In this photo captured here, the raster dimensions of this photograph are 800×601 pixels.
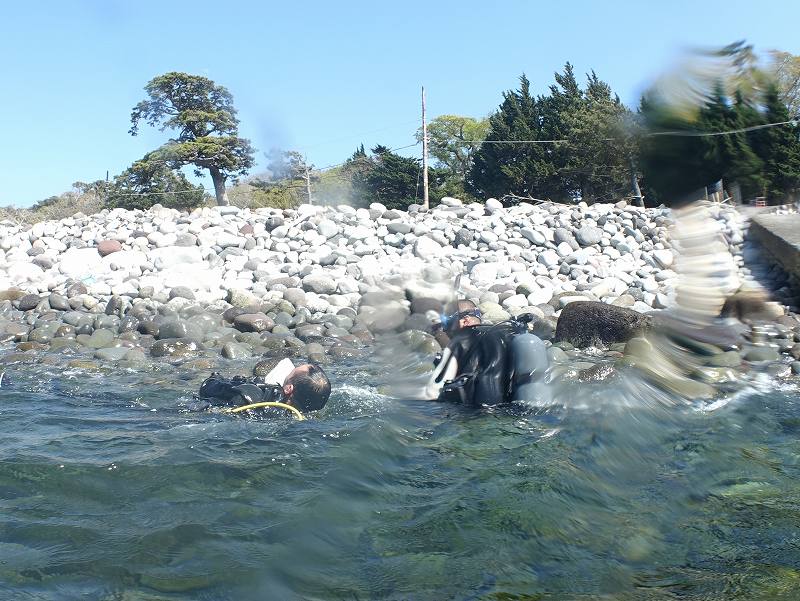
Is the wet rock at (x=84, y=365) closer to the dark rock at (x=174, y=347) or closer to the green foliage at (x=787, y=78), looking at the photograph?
the dark rock at (x=174, y=347)

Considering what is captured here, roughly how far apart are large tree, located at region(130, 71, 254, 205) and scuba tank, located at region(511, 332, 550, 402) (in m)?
11.1

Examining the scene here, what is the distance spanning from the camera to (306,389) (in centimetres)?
633

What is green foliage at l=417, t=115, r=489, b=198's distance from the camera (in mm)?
32906

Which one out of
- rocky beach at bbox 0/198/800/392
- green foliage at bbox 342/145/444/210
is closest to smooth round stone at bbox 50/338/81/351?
rocky beach at bbox 0/198/800/392

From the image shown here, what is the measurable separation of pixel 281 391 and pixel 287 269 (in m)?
8.10

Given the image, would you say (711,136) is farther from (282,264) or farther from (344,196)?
(344,196)

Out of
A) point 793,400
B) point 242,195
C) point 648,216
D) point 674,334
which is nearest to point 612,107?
point 674,334

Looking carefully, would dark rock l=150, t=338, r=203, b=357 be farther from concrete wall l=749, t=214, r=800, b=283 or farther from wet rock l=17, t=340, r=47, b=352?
concrete wall l=749, t=214, r=800, b=283

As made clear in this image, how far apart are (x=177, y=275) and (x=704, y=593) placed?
12.3 metres

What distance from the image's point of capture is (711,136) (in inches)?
105

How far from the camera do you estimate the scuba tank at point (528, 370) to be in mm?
5801

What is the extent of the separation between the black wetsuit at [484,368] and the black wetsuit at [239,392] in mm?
1477

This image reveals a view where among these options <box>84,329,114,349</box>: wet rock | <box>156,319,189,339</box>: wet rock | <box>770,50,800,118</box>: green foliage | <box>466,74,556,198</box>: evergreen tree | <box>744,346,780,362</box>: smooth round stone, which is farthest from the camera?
<box>466,74,556,198</box>: evergreen tree

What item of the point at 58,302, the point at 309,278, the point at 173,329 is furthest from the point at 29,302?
the point at 309,278
